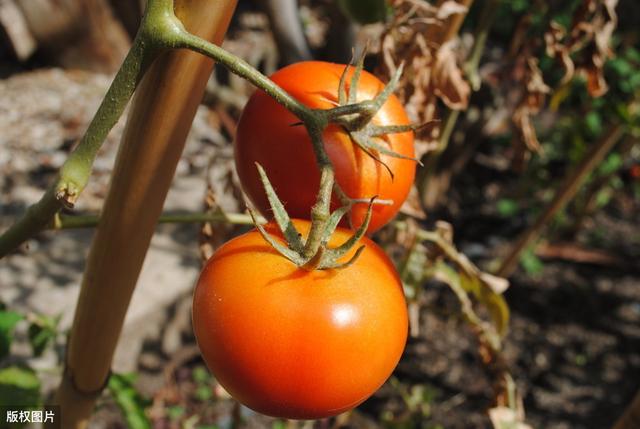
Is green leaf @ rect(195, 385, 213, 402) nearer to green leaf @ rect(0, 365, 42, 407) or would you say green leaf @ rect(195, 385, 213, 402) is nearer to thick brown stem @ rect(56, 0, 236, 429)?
green leaf @ rect(0, 365, 42, 407)

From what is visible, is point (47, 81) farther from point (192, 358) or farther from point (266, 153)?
point (266, 153)

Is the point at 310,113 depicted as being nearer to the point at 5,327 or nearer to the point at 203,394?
the point at 5,327

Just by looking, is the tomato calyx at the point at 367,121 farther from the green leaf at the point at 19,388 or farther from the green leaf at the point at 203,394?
the green leaf at the point at 203,394

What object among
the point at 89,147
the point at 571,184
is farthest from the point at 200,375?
the point at 89,147

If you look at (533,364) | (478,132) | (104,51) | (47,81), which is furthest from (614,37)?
(47,81)

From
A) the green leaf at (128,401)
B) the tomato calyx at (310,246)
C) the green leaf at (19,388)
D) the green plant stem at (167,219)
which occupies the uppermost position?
the tomato calyx at (310,246)

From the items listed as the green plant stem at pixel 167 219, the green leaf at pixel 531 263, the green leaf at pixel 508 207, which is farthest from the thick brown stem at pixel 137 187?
the green leaf at pixel 508 207
